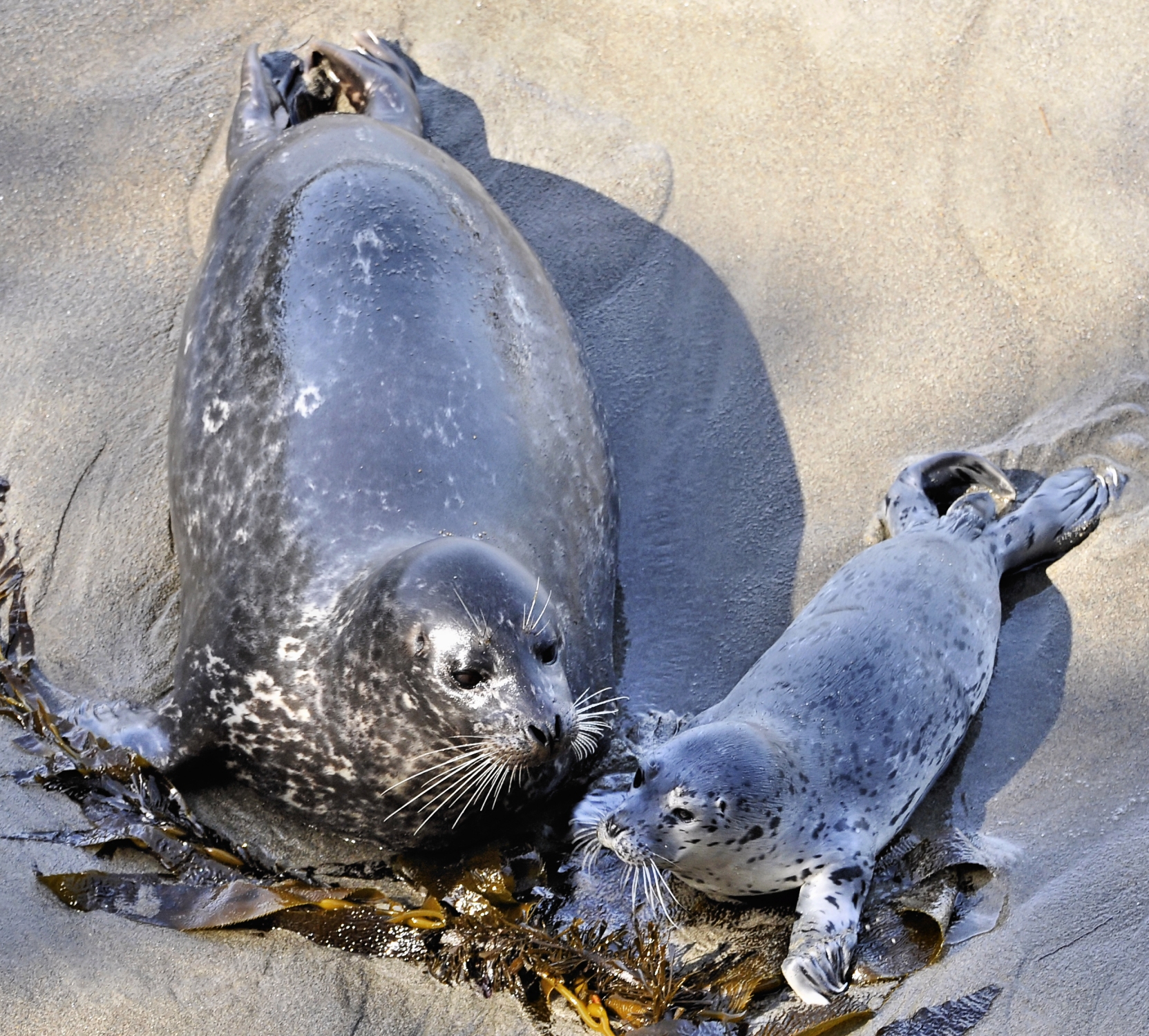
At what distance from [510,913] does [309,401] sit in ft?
4.64

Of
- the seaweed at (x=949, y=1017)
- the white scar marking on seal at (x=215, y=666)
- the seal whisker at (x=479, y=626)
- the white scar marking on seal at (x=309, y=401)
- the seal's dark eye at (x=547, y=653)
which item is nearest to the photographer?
the seaweed at (x=949, y=1017)

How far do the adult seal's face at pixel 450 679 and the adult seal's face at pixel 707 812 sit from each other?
0.78 feet

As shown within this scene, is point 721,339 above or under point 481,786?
above

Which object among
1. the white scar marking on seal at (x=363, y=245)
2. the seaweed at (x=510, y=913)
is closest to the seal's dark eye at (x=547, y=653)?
the seaweed at (x=510, y=913)

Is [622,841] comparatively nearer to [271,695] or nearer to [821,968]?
[821,968]

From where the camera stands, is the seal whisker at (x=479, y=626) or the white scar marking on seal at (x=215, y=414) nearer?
the seal whisker at (x=479, y=626)

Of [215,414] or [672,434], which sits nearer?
[215,414]

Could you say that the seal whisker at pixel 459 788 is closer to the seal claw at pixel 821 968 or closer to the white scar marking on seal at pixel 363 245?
the seal claw at pixel 821 968

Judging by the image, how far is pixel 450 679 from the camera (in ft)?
10.4

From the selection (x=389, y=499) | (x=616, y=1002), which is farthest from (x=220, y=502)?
(x=616, y=1002)

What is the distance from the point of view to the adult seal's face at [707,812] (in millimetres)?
3393

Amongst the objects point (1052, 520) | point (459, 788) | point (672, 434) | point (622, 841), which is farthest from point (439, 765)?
point (1052, 520)

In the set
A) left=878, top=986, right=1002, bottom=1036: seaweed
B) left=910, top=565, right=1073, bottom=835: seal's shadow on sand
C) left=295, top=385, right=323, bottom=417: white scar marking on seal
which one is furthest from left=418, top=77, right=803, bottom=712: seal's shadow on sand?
left=878, top=986, right=1002, bottom=1036: seaweed

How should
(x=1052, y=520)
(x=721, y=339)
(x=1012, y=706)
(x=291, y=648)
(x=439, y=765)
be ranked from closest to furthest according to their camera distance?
A: (x=439, y=765) → (x=291, y=648) → (x=1012, y=706) → (x=1052, y=520) → (x=721, y=339)
